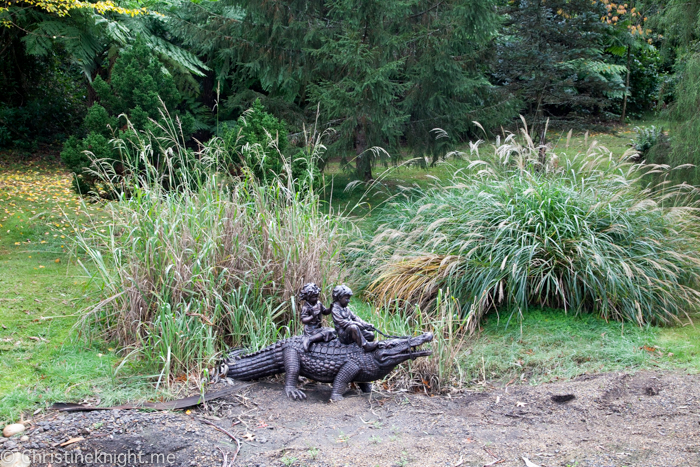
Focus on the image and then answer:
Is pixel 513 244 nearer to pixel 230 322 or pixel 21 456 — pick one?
pixel 230 322

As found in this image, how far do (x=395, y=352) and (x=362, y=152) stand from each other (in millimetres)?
5984

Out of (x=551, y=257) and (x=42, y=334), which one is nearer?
(x=42, y=334)

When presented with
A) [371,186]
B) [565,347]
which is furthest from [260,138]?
[565,347]

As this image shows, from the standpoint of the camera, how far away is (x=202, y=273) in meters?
4.01

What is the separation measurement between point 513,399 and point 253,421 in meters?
1.75

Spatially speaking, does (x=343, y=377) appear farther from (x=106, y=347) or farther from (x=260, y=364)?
(x=106, y=347)

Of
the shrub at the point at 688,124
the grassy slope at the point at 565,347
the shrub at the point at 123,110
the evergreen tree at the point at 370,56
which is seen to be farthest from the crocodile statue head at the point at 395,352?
the evergreen tree at the point at 370,56

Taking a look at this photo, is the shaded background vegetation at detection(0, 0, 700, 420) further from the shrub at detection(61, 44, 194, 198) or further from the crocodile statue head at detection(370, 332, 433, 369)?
the crocodile statue head at detection(370, 332, 433, 369)

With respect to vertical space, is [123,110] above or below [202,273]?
above

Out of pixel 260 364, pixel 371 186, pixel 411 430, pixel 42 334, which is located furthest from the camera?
pixel 371 186

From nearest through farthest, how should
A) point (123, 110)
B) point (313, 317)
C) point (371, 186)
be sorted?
point (313, 317), point (371, 186), point (123, 110)

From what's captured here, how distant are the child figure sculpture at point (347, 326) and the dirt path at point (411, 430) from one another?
1.25 ft

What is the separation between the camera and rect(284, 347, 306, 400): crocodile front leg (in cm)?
351

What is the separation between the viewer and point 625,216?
17.5 ft
